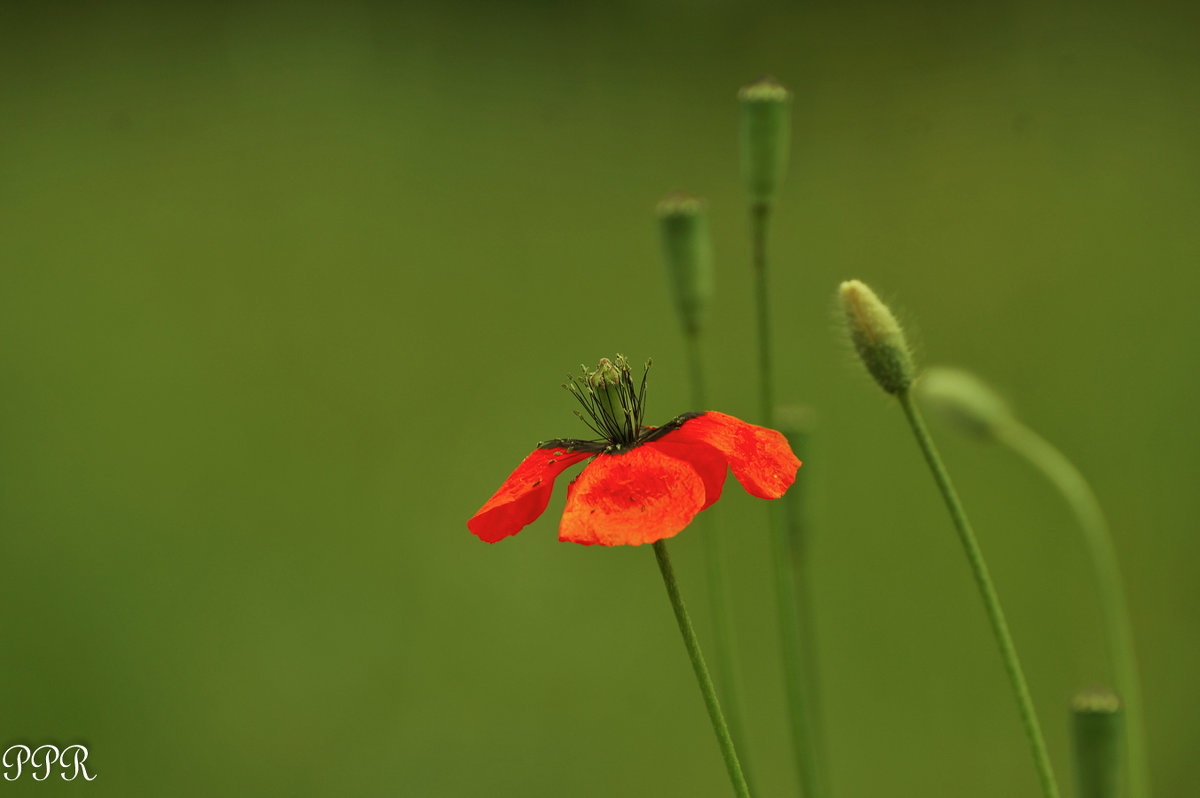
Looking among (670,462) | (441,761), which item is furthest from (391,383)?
(670,462)

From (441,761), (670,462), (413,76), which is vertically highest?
(413,76)

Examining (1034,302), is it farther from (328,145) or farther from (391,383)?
(328,145)

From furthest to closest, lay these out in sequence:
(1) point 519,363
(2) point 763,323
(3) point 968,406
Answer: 1. (1) point 519,363
2. (3) point 968,406
3. (2) point 763,323

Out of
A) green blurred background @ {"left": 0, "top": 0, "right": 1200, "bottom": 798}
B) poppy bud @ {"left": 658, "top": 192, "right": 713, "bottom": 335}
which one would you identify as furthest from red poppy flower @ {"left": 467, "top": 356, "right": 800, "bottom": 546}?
green blurred background @ {"left": 0, "top": 0, "right": 1200, "bottom": 798}

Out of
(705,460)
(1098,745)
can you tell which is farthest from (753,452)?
(1098,745)

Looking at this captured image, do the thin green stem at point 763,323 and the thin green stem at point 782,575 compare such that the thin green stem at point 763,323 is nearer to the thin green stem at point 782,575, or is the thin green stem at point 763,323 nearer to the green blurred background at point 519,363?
the thin green stem at point 782,575

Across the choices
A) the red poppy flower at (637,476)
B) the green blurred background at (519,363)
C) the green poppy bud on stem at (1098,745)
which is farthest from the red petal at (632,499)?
the green blurred background at (519,363)

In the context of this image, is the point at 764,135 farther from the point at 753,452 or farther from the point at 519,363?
the point at 519,363
